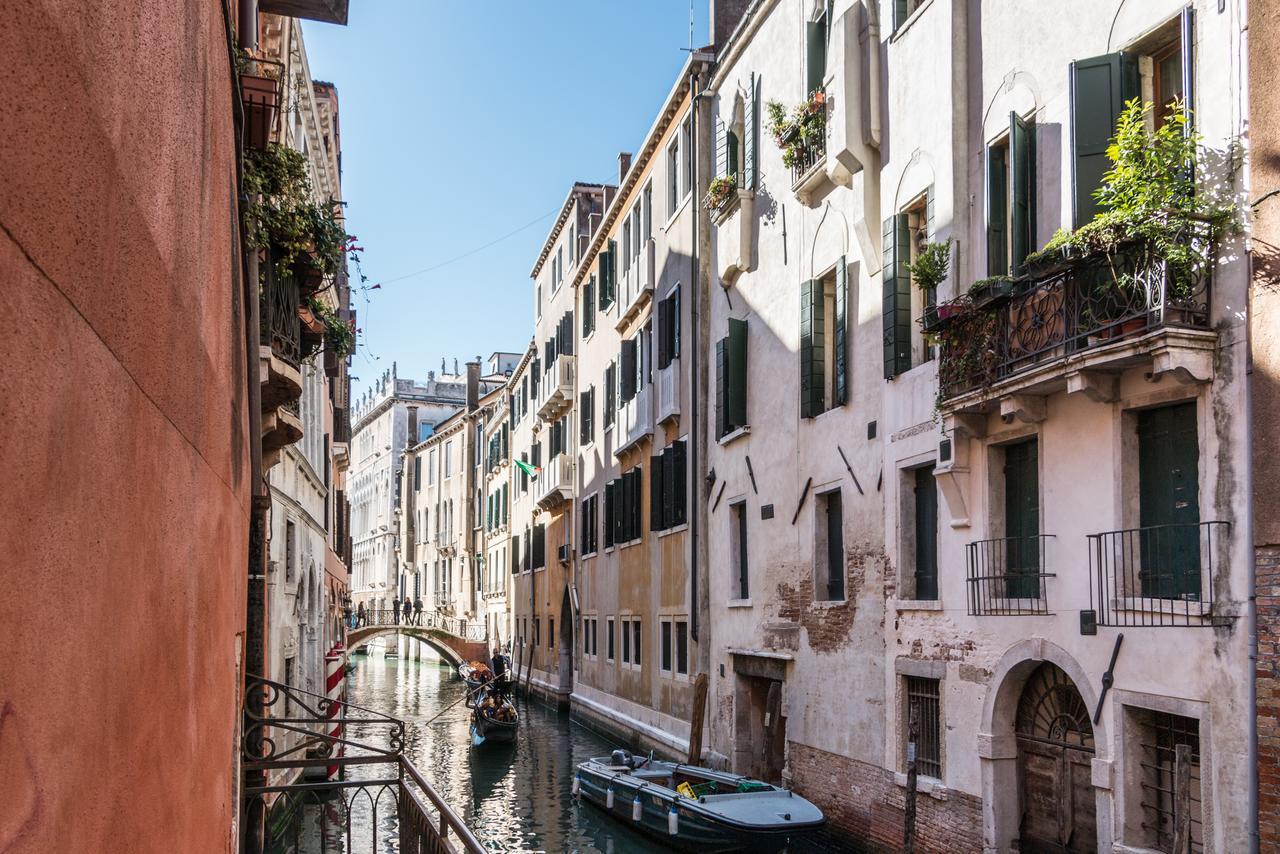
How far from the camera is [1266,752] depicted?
788 centimetres

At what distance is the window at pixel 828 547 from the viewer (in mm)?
15234

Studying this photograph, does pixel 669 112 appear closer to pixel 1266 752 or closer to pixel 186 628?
pixel 1266 752

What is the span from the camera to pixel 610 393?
28578mm

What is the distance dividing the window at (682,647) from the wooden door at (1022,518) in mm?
10130

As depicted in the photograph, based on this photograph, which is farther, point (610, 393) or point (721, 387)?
point (610, 393)

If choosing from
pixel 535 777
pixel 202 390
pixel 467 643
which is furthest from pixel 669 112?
pixel 467 643

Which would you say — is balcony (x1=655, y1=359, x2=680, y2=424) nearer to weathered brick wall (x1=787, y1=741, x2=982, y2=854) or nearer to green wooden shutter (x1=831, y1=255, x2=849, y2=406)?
green wooden shutter (x1=831, y1=255, x2=849, y2=406)

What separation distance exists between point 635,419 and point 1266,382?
1744 cm

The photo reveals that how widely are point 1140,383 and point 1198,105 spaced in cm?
201

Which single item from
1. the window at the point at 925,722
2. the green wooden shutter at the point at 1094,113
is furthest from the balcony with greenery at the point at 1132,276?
the window at the point at 925,722

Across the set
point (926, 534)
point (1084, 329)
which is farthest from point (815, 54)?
point (1084, 329)

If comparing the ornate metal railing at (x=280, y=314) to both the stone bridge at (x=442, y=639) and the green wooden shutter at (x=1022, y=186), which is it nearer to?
the green wooden shutter at (x=1022, y=186)

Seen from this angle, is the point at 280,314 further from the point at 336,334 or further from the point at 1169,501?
the point at 1169,501

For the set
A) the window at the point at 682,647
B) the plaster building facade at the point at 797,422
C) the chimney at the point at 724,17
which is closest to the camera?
the plaster building facade at the point at 797,422
